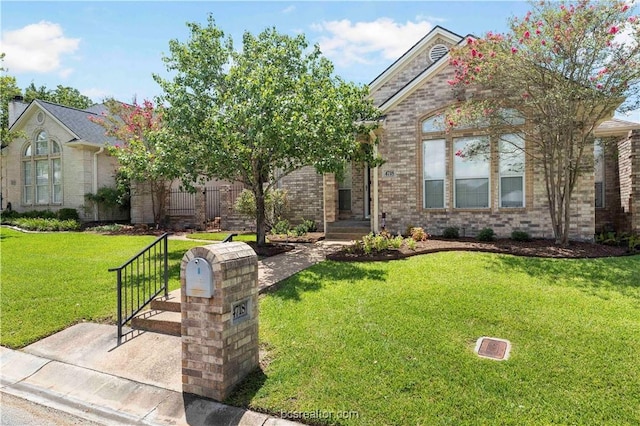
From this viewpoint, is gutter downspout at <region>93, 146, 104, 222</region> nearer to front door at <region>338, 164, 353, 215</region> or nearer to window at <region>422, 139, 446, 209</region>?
front door at <region>338, 164, 353, 215</region>

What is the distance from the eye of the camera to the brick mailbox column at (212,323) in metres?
3.81

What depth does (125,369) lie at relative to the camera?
452cm

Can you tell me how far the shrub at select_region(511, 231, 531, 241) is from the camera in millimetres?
10164

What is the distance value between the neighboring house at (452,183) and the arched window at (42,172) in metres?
15.4

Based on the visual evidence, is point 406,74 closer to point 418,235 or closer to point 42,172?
point 418,235

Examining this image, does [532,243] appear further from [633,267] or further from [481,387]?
[481,387]

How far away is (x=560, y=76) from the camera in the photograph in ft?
27.3

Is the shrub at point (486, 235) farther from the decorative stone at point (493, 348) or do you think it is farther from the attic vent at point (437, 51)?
the attic vent at point (437, 51)

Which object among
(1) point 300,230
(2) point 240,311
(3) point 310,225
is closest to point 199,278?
(2) point 240,311

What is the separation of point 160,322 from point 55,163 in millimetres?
18426

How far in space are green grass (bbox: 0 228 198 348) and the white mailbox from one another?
9.48 ft

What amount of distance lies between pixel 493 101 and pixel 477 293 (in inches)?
225

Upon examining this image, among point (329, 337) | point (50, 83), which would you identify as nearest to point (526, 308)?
point (329, 337)

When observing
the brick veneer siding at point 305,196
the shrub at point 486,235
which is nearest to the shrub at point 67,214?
the brick veneer siding at point 305,196
